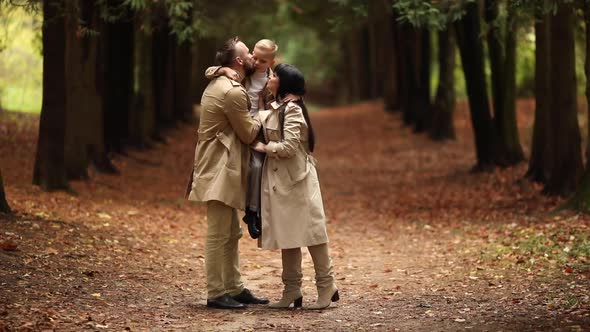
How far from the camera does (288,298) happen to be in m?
8.46

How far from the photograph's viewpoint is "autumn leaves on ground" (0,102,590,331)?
778 centimetres

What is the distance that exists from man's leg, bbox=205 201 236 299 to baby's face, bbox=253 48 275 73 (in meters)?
1.27

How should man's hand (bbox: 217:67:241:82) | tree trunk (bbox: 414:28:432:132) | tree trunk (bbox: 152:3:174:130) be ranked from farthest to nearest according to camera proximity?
tree trunk (bbox: 414:28:432:132) → tree trunk (bbox: 152:3:174:130) → man's hand (bbox: 217:67:241:82)

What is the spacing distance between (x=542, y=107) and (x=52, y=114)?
8.72 meters

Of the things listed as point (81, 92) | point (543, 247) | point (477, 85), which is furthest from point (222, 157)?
point (477, 85)

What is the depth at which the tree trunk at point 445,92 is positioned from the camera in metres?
26.1

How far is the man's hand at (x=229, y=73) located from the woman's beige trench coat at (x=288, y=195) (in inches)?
15.8

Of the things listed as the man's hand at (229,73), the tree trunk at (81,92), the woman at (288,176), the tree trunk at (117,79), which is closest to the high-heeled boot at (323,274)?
the woman at (288,176)

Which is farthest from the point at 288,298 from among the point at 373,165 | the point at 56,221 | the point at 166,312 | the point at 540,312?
the point at 373,165

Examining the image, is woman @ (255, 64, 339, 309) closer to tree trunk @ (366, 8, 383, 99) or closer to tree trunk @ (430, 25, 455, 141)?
tree trunk @ (430, 25, 455, 141)

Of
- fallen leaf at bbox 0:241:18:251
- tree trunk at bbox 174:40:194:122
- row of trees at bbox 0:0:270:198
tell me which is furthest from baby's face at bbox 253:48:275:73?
tree trunk at bbox 174:40:194:122

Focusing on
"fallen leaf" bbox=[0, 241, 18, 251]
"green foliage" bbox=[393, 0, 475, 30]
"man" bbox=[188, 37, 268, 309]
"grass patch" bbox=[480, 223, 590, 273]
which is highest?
"green foliage" bbox=[393, 0, 475, 30]

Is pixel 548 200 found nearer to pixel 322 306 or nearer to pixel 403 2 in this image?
pixel 403 2

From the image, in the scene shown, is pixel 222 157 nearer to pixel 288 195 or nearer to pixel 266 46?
pixel 288 195
